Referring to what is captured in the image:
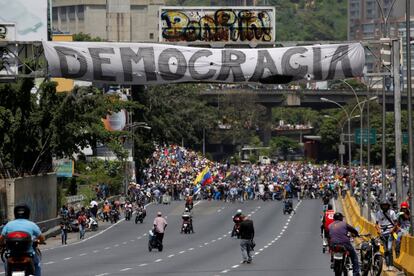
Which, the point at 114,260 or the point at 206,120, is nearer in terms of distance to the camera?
the point at 114,260

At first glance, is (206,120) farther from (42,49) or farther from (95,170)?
(42,49)

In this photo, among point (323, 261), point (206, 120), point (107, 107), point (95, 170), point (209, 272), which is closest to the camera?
point (209, 272)

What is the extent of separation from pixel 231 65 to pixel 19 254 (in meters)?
15.1

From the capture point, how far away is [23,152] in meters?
64.2

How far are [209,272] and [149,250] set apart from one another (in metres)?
15.0

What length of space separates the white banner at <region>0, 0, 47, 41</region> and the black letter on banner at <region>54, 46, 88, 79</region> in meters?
43.9

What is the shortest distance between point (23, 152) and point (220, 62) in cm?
3149

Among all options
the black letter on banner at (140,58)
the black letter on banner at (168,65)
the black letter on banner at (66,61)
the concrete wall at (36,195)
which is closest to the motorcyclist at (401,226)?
the black letter on banner at (168,65)

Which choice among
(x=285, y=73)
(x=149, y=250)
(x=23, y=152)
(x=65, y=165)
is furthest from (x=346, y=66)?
(x=65, y=165)

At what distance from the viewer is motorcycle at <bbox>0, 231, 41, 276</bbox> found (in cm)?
1981

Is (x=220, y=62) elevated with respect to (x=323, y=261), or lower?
elevated

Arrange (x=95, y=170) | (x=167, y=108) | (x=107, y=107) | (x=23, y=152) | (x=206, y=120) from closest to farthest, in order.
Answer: (x=23, y=152), (x=107, y=107), (x=95, y=170), (x=167, y=108), (x=206, y=120)

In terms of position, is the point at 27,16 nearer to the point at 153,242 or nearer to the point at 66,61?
the point at 153,242

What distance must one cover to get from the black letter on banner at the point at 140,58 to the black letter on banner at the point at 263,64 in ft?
8.74
